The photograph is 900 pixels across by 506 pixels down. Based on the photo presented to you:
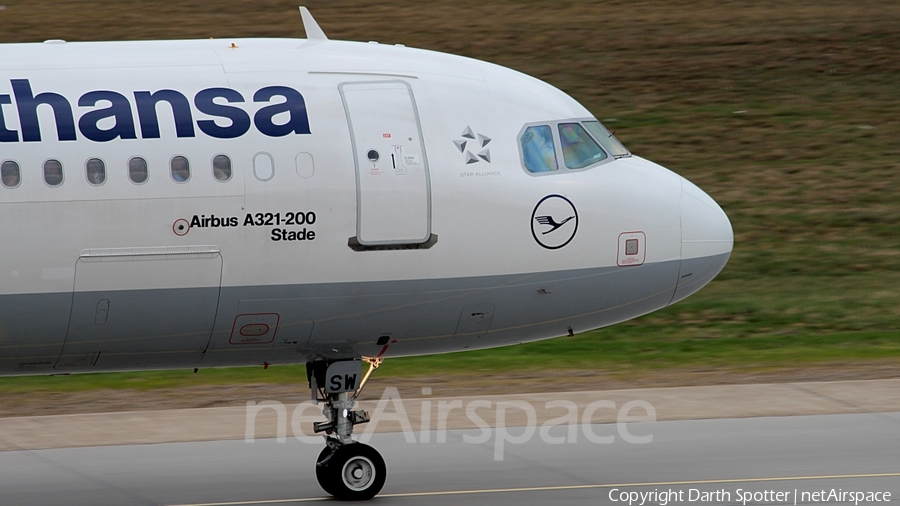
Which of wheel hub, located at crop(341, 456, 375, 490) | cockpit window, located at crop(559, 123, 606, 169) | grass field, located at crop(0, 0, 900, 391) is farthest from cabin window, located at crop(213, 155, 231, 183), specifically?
grass field, located at crop(0, 0, 900, 391)

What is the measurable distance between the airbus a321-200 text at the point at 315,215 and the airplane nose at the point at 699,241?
0.02 metres

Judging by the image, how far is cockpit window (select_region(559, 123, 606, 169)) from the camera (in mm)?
11000

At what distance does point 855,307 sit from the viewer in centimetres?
2017

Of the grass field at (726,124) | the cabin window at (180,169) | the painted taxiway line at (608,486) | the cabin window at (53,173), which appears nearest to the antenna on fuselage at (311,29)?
the cabin window at (180,169)

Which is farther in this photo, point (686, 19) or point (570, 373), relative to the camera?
point (686, 19)

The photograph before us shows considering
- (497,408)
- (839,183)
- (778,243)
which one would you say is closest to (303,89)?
(497,408)

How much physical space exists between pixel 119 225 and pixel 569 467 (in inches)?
190

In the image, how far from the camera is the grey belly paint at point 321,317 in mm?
9977

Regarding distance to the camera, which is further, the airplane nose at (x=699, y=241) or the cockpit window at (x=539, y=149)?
the airplane nose at (x=699, y=241)

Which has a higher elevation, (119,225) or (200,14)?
(200,14)

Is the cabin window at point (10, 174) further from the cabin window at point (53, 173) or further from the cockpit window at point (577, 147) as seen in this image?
the cockpit window at point (577, 147)

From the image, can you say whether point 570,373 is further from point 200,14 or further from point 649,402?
point 200,14

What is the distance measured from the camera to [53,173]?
978cm

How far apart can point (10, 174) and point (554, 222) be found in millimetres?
4037
